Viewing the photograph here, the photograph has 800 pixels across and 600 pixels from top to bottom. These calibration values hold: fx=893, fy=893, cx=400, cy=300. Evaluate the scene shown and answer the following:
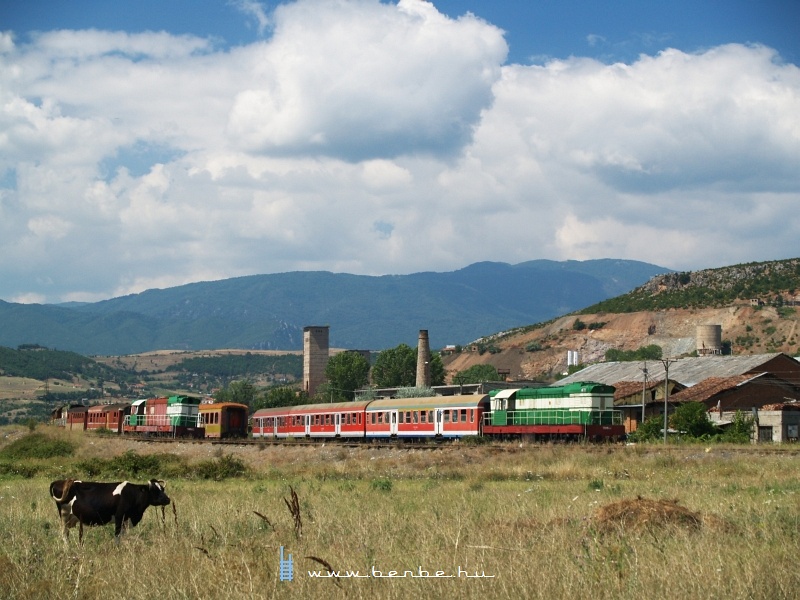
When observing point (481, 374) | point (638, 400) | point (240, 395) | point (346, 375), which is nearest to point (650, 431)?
point (638, 400)

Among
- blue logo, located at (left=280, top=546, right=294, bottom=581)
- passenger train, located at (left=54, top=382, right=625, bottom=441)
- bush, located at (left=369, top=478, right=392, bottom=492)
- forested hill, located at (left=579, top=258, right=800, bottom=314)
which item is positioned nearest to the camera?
blue logo, located at (left=280, top=546, right=294, bottom=581)

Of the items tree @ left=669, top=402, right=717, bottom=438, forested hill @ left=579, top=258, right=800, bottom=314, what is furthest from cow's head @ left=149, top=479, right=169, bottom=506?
forested hill @ left=579, top=258, right=800, bottom=314

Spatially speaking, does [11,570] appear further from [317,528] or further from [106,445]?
[106,445]

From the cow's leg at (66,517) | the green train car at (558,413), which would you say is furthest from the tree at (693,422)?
the cow's leg at (66,517)

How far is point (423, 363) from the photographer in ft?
294

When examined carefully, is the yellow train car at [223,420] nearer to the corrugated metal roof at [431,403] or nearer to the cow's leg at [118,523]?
the corrugated metal roof at [431,403]

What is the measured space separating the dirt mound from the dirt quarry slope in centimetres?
10819

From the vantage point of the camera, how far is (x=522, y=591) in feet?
32.6

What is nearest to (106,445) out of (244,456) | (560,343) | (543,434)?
(244,456)

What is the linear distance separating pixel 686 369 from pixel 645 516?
215ft

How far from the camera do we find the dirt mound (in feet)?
48.1

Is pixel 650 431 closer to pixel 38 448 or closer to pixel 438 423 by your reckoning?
pixel 438 423

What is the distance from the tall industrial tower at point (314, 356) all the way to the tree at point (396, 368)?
105 ft

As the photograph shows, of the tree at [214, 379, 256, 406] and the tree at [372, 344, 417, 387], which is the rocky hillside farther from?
the tree at [214, 379, 256, 406]
